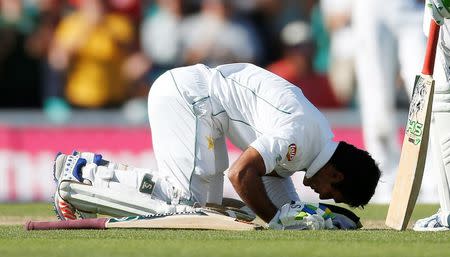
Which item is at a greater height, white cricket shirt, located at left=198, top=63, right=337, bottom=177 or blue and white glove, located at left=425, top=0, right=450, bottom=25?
blue and white glove, located at left=425, top=0, right=450, bottom=25

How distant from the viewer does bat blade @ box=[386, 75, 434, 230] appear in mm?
6535

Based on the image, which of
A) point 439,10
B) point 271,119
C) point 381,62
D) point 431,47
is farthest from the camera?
point 381,62

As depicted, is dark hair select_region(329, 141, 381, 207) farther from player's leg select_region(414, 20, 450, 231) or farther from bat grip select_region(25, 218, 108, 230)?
bat grip select_region(25, 218, 108, 230)

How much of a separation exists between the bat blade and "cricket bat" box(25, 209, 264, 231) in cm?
73

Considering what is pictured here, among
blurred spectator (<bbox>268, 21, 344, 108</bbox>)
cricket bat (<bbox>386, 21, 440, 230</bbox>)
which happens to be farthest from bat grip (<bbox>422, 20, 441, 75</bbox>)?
blurred spectator (<bbox>268, 21, 344, 108</bbox>)

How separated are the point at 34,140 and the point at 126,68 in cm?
136

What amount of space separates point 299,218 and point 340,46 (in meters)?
5.66

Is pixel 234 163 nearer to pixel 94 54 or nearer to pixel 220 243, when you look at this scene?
pixel 220 243

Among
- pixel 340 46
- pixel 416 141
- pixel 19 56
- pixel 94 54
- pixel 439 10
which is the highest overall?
pixel 439 10

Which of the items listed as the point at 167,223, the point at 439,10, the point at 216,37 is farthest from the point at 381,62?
the point at 167,223

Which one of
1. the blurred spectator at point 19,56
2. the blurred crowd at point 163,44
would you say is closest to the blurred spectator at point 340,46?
the blurred crowd at point 163,44

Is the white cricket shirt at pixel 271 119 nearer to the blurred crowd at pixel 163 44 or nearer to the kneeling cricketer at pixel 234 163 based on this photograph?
the kneeling cricketer at pixel 234 163

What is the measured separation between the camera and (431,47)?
21.4 ft

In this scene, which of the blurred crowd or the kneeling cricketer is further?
the blurred crowd
